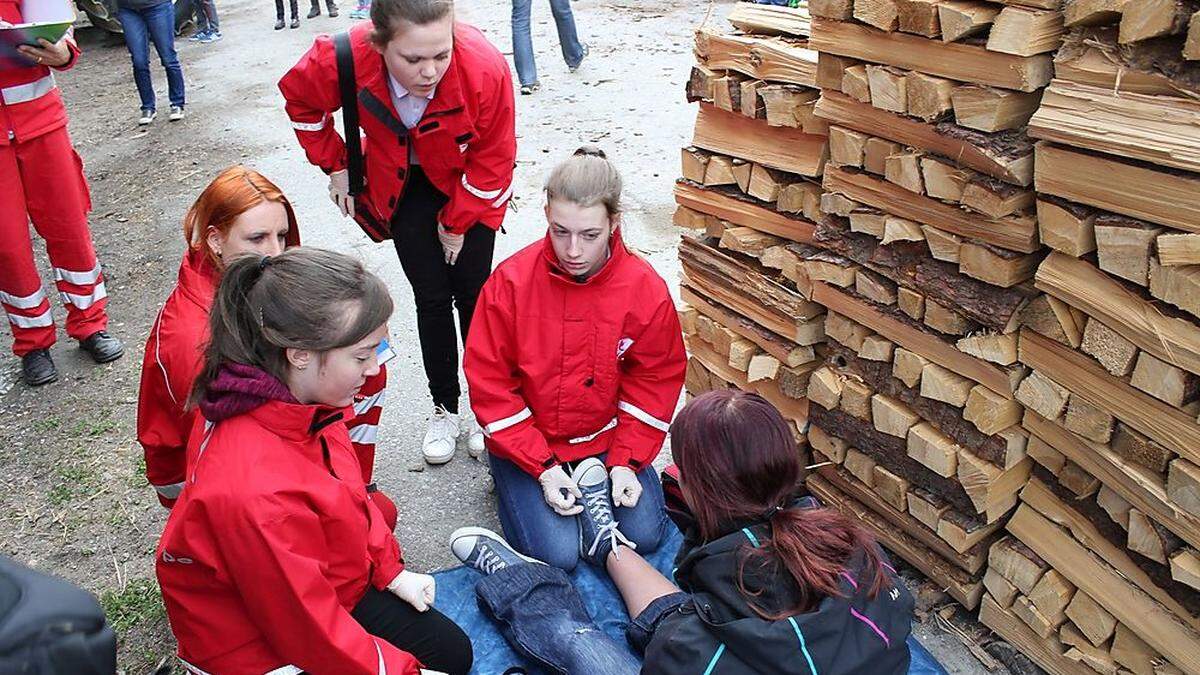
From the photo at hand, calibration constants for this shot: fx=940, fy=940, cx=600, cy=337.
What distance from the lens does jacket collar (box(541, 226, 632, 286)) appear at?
2.95 m

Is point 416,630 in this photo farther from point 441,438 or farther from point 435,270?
point 435,270

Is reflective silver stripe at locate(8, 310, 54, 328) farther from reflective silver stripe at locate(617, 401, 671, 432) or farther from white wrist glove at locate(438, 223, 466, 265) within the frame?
reflective silver stripe at locate(617, 401, 671, 432)

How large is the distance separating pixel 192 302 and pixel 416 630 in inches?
44.0

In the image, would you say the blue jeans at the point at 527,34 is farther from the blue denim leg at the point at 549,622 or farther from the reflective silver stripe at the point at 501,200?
the blue denim leg at the point at 549,622

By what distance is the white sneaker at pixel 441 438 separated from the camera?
370cm

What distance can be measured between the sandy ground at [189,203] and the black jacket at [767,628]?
0.96 meters

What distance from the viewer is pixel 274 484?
208 cm

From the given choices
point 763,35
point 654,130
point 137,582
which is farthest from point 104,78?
point 763,35

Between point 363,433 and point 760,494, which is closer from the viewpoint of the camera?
point 760,494

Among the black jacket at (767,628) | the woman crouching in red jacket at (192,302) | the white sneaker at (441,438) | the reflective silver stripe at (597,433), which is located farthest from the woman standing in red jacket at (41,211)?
the black jacket at (767,628)

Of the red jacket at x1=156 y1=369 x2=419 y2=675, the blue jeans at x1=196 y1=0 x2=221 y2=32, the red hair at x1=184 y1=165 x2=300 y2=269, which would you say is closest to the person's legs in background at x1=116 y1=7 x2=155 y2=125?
the blue jeans at x1=196 y1=0 x2=221 y2=32

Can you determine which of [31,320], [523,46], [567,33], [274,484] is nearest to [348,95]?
[274,484]

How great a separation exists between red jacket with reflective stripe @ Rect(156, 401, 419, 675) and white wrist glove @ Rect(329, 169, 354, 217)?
1.33 metres

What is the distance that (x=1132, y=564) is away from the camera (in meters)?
2.42
